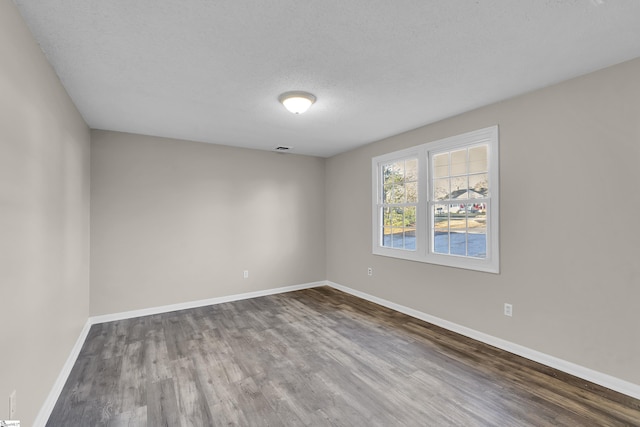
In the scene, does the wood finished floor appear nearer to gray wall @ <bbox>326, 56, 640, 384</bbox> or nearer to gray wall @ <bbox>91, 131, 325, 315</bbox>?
gray wall @ <bbox>326, 56, 640, 384</bbox>

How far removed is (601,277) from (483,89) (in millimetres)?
1856

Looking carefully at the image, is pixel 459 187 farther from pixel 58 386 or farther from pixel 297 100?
pixel 58 386

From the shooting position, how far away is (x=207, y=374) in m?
2.57

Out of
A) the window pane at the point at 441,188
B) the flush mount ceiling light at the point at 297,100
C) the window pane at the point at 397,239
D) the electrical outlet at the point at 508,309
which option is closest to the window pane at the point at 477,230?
the window pane at the point at 441,188

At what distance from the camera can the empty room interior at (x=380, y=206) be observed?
5.87 feet

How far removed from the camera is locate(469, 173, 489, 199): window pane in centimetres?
324

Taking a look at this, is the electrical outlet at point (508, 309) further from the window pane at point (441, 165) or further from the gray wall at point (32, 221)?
the gray wall at point (32, 221)

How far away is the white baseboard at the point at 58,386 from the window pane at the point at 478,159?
13.9 feet

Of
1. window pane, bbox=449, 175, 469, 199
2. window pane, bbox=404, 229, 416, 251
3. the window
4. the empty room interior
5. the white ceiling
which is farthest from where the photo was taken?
Answer: window pane, bbox=404, 229, 416, 251

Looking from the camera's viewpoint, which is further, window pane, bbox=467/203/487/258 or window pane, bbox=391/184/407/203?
window pane, bbox=391/184/407/203

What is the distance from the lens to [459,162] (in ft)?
11.5

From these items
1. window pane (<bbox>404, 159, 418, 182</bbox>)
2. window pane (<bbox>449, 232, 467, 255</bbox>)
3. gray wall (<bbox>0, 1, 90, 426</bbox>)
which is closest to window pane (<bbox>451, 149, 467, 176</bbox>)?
window pane (<bbox>404, 159, 418, 182</bbox>)

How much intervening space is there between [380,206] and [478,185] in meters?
1.57

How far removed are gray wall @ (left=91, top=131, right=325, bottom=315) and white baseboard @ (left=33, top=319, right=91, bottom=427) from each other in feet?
3.08
